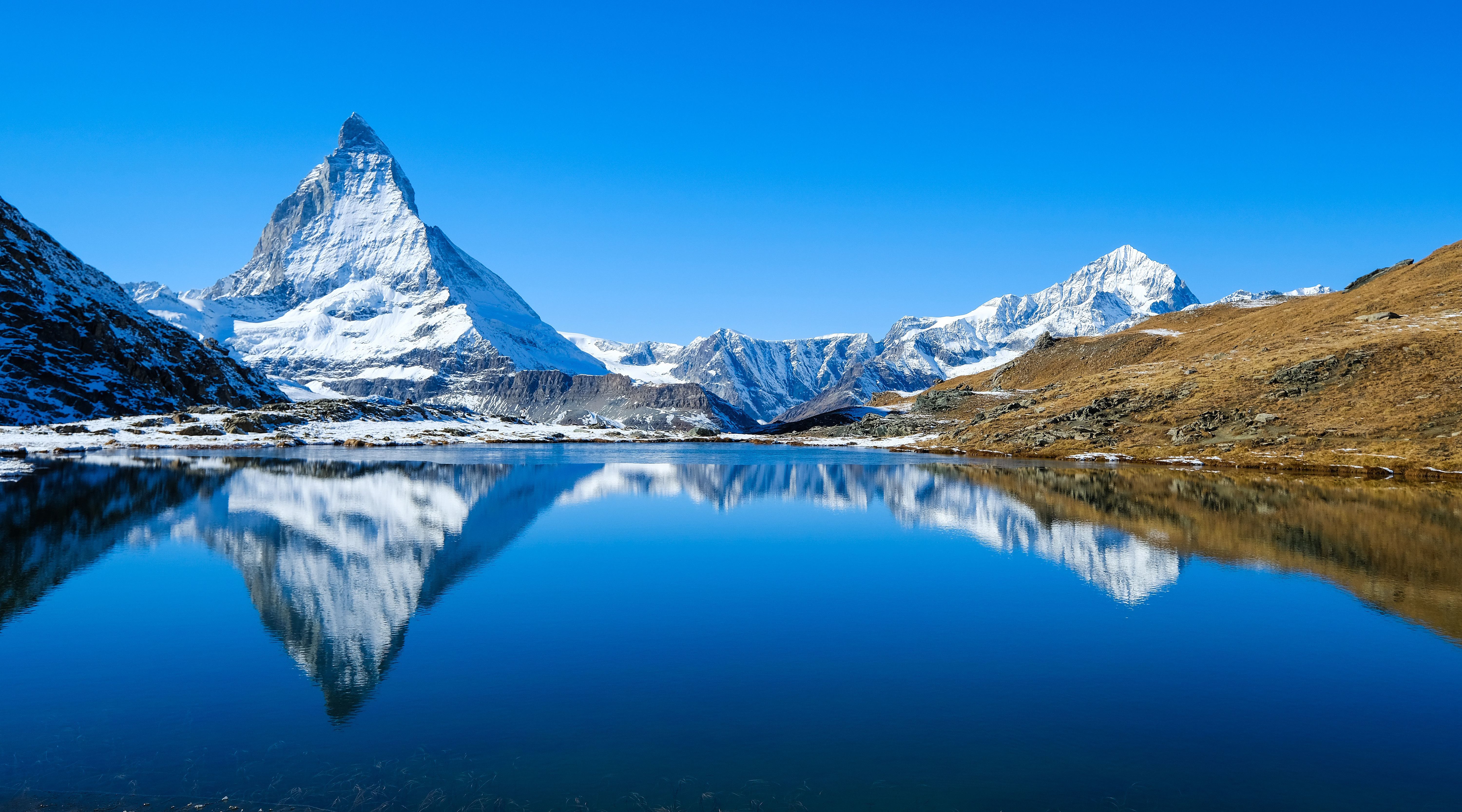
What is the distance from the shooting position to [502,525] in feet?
135

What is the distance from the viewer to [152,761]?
12414mm

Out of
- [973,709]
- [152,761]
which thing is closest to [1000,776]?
[973,709]

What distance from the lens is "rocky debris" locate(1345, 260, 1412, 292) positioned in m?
164

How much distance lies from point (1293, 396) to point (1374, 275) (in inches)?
4300

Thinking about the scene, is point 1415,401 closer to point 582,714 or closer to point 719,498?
point 719,498

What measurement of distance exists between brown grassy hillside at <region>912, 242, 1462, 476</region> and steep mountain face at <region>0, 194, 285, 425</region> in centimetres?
16028

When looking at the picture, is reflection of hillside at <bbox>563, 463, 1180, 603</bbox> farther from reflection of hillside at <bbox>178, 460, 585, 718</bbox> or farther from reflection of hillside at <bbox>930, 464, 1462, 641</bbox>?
reflection of hillside at <bbox>178, 460, 585, 718</bbox>

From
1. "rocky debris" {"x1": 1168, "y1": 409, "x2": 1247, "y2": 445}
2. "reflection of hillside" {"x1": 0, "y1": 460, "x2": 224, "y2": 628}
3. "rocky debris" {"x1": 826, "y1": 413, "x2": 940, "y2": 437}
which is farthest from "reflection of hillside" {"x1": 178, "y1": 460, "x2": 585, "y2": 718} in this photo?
"rocky debris" {"x1": 826, "y1": 413, "x2": 940, "y2": 437}

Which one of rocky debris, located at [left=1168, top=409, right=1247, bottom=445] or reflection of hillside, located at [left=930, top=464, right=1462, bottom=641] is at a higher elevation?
rocky debris, located at [left=1168, top=409, right=1247, bottom=445]

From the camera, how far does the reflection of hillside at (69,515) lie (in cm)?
2597

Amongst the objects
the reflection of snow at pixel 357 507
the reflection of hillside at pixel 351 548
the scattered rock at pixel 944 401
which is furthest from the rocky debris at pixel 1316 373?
the reflection of snow at pixel 357 507

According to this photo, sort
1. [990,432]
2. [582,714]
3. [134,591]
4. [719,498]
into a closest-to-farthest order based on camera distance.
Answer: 1. [582,714]
2. [134,591]
3. [719,498]
4. [990,432]

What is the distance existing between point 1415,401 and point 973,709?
9372cm

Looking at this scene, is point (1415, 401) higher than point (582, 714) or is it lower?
higher
